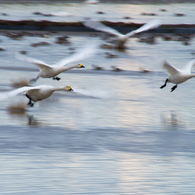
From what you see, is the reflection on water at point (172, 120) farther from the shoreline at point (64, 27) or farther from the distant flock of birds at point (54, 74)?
the shoreline at point (64, 27)

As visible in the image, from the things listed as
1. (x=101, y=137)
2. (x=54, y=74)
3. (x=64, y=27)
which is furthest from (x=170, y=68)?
(x=64, y=27)

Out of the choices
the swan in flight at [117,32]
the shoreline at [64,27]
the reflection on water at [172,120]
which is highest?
the reflection on water at [172,120]

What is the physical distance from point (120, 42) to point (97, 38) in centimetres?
288

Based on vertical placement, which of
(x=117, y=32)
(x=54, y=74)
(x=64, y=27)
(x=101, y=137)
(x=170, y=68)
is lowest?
(x=64, y=27)

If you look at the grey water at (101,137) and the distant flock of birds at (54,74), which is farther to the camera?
the distant flock of birds at (54,74)

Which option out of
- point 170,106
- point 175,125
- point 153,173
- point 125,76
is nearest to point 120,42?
point 125,76

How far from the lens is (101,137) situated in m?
7.86

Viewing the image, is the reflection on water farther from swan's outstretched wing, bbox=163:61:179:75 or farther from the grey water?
swan's outstretched wing, bbox=163:61:179:75

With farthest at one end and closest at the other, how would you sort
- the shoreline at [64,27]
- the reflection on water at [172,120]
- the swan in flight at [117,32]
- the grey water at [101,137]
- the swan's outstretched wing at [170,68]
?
1. the shoreline at [64,27]
2. the swan in flight at [117,32]
3. the swan's outstretched wing at [170,68]
4. the reflection on water at [172,120]
5. the grey water at [101,137]

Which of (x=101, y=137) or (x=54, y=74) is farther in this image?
(x=54, y=74)

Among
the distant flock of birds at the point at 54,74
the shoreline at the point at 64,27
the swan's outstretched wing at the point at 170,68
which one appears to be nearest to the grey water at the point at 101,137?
the swan's outstretched wing at the point at 170,68

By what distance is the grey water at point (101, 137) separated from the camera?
19.7ft

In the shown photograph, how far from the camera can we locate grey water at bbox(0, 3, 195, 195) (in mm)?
5992

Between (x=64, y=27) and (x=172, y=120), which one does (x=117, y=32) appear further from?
(x=172, y=120)
